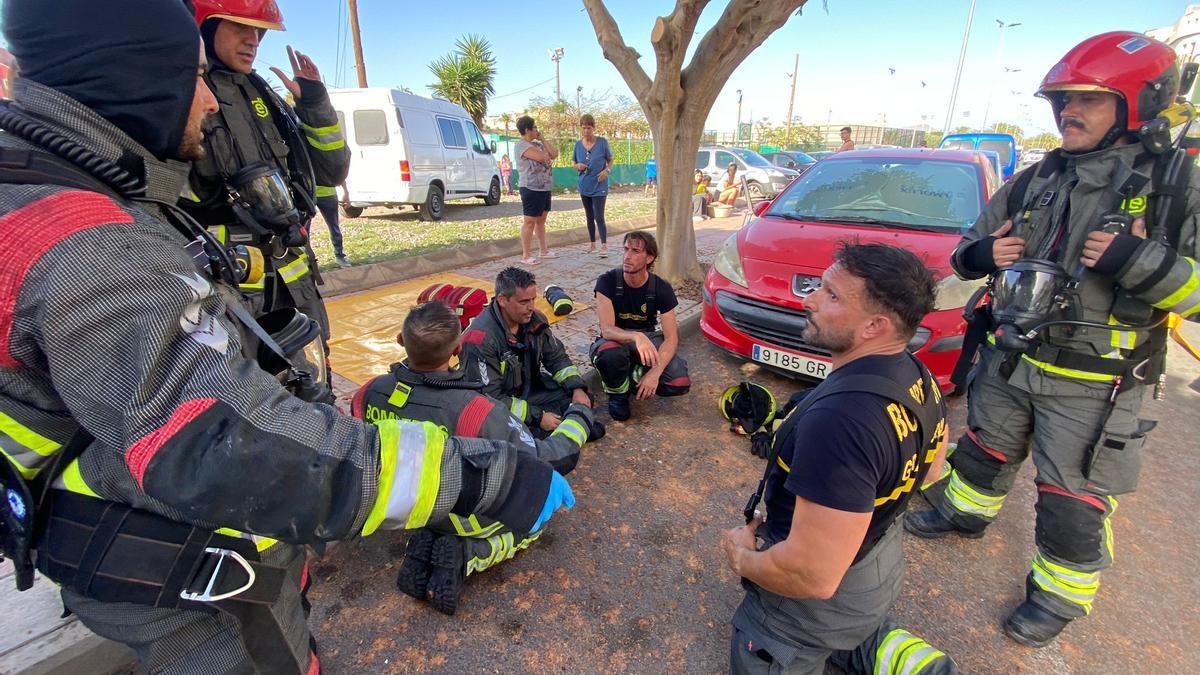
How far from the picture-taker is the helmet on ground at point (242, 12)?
1961 millimetres

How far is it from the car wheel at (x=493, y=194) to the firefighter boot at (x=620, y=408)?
1108 cm

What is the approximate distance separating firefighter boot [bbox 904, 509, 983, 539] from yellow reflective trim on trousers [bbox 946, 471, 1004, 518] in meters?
0.12

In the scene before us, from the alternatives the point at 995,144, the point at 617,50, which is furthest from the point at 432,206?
the point at 995,144

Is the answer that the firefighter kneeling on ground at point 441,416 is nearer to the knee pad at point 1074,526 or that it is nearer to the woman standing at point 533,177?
the knee pad at point 1074,526

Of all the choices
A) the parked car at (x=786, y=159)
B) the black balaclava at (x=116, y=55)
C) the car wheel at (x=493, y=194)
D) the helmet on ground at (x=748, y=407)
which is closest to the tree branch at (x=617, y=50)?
the helmet on ground at (x=748, y=407)

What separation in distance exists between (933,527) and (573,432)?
1780mm

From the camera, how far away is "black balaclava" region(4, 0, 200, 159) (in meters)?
0.87

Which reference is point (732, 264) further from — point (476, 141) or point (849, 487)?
point (476, 141)

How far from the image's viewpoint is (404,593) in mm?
2119

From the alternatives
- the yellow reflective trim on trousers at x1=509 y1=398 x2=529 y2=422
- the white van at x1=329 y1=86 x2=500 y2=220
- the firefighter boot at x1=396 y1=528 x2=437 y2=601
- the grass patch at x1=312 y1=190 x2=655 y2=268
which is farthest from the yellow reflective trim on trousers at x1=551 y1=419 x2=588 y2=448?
the white van at x1=329 y1=86 x2=500 y2=220

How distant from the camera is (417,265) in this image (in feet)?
20.9

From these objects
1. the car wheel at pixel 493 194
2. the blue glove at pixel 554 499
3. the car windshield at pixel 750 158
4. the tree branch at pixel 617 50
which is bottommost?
the car wheel at pixel 493 194

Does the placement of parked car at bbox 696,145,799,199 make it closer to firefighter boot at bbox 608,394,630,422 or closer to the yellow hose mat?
the yellow hose mat

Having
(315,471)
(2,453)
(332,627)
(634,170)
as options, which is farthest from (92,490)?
(634,170)
